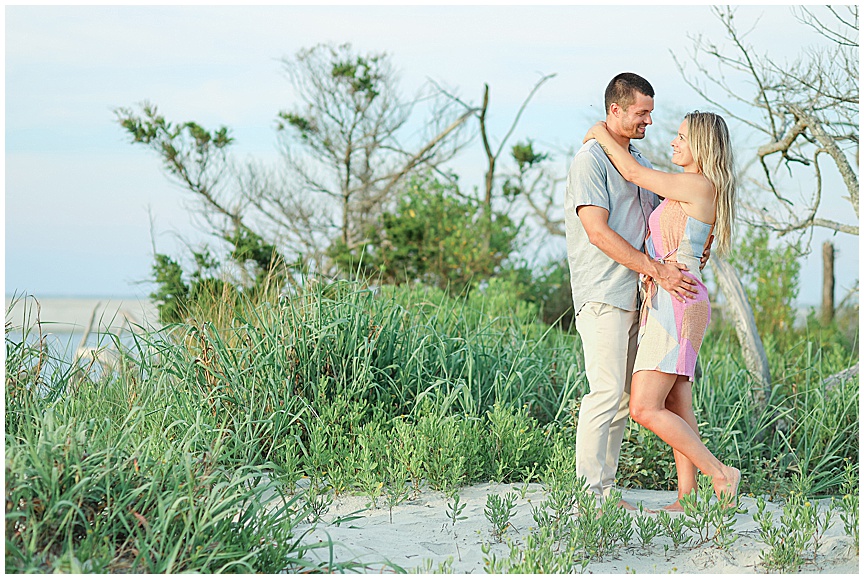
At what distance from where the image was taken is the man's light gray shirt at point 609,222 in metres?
3.58

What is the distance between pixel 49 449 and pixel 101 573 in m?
0.47

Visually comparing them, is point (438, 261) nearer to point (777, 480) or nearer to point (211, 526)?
point (777, 480)

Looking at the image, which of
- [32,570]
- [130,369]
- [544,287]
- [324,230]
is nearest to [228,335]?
[130,369]

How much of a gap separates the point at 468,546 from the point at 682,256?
1.54m

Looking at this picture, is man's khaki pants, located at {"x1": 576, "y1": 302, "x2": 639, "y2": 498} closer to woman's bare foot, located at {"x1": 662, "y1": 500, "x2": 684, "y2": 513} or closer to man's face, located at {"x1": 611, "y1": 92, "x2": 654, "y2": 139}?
woman's bare foot, located at {"x1": 662, "y1": 500, "x2": 684, "y2": 513}

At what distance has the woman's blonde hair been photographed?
3.56 m

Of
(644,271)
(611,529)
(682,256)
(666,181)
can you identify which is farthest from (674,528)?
(666,181)

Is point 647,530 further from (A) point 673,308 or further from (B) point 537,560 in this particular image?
(A) point 673,308

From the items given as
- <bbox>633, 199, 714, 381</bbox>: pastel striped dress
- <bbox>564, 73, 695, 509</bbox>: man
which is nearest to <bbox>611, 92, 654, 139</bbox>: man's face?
<bbox>564, 73, 695, 509</bbox>: man

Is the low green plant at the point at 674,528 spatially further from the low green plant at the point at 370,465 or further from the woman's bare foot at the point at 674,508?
the low green plant at the point at 370,465

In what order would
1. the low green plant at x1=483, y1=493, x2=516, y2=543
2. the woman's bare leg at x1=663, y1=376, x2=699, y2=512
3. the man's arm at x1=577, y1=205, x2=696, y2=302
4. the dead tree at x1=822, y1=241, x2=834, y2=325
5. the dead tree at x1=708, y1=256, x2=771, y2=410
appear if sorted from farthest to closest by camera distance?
1. the dead tree at x1=822, y1=241, x2=834, y2=325
2. the dead tree at x1=708, y1=256, x2=771, y2=410
3. the woman's bare leg at x1=663, y1=376, x2=699, y2=512
4. the man's arm at x1=577, y1=205, x2=696, y2=302
5. the low green plant at x1=483, y1=493, x2=516, y2=543

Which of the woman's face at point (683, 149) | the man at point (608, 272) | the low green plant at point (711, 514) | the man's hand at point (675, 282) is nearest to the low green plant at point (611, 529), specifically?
the low green plant at point (711, 514)

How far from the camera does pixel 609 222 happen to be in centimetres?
368

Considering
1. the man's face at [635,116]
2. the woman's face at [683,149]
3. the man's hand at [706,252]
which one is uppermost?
the man's face at [635,116]
